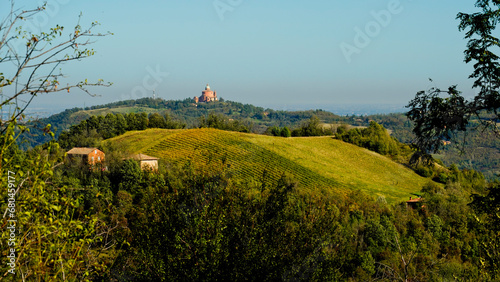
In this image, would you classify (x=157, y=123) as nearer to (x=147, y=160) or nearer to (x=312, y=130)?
(x=312, y=130)

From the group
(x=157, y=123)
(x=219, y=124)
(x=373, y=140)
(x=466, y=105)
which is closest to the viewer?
(x=466, y=105)

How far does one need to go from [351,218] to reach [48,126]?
39.4 metres

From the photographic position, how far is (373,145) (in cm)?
7962

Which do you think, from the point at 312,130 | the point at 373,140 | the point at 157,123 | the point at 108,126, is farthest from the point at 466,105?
the point at 157,123

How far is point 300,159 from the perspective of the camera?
61.4 metres

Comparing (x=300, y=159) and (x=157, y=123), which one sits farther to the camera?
(x=157, y=123)

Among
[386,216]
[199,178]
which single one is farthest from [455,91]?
[386,216]

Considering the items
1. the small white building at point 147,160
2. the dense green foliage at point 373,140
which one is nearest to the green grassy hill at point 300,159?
the small white building at point 147,160

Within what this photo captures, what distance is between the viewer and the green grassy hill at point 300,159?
2160 inches

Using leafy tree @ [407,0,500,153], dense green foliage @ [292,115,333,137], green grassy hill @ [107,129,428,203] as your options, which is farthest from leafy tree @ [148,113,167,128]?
leafy tree @ [407,0,500,153]

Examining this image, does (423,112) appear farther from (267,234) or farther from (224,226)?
(224,226)

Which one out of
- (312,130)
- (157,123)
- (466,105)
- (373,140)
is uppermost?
(466,105)

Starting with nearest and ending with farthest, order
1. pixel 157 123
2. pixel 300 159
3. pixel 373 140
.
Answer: pixel 300 159
pixel 373 140
pixel 157 123

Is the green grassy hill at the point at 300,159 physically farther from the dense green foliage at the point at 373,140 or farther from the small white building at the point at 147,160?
the dense green foliage at the point at 373,140
